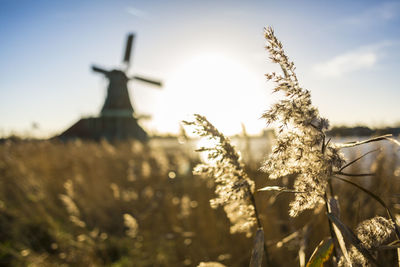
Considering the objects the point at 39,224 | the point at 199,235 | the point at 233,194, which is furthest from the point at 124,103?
the point at 233,194

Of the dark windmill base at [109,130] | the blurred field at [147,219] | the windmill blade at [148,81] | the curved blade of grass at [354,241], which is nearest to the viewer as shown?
the curved blade of grass at [354,241]

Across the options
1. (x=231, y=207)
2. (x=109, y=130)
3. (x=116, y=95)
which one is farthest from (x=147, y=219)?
(x=116, y=95)

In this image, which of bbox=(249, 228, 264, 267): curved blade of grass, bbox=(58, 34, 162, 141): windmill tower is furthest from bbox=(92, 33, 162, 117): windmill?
bbox=(249, 228, 264, 267): curved blade of grass

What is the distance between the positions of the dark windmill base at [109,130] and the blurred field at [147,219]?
693 inches

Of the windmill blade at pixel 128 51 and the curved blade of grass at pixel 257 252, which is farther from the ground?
the windmill blade at pixel 128 51

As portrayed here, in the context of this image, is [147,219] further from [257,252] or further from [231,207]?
[257,252]

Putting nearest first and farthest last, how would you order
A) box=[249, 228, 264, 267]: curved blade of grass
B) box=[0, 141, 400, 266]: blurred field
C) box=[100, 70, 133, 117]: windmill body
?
box=[249, 228, 264, 267]: curved blade of grass → box=[0, 141, 400, 266]: blurred field → box=[100, 70, 133, 117]: windmill body

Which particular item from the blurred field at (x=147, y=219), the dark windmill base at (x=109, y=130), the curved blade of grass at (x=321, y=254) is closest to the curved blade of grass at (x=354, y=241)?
the curved blade of grass at (x=321, y=254)

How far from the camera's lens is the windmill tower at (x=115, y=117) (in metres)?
26.0

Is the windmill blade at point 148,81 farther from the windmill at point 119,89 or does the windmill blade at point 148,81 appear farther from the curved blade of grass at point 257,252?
the curved blade of grass at point 257,252

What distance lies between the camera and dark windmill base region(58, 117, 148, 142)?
1016 inches

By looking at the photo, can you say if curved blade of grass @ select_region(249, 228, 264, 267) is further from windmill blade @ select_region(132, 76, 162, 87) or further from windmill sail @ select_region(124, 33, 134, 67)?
windmill sail @ select_region(124, 33, 134, 67)

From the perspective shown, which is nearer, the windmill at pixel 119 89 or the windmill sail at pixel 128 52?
the windmill at pixel 119 89

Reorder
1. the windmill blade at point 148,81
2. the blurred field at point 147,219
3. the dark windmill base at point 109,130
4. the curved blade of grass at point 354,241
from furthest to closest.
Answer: the windmill blade at point 148,81 < the dark windmill base at point 109,130 < the blurred field at point 147,219 < the curved blade of grass at point 354,241
